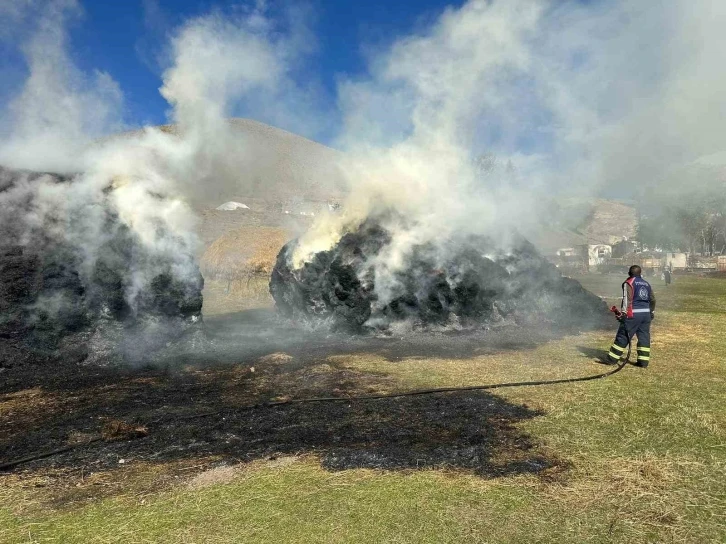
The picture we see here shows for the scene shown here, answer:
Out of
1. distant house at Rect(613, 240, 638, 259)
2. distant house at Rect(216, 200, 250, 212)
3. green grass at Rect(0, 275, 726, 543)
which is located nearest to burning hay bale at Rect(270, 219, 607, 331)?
green grass at Rect(0, 275, 726, 543)

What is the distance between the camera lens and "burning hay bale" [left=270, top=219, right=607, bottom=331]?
17031 mm

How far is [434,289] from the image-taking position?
17172 mm

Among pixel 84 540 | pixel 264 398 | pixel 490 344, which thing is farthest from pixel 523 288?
pixel 84 540

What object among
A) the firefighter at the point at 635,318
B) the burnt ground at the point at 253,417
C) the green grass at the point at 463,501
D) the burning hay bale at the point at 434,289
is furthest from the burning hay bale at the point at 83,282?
the firefighter at the point at 635,318

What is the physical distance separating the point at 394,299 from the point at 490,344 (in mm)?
3983

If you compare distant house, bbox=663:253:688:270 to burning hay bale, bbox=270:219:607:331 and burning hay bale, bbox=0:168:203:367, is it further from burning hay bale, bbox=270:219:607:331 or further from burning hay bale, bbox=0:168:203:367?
burning hay bale, bbox=0:168:203:367

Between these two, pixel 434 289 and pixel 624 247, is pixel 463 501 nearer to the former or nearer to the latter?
pixel 434 289

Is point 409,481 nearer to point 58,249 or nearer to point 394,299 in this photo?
point 394,299

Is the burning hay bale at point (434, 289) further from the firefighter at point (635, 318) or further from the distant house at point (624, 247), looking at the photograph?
the distant house at point (624, 247)

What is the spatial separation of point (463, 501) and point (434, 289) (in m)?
12.4

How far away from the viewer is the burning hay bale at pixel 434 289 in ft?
55.9

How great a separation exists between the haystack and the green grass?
22.7 metres

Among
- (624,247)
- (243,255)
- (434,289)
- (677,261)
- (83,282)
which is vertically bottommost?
(434,289)

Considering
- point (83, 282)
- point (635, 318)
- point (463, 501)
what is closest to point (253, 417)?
point (463, 501)
